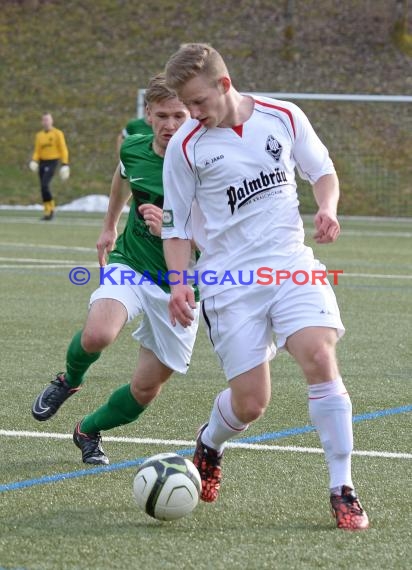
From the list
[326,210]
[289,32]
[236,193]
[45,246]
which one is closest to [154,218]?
[236,193]

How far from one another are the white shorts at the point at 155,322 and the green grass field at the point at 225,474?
1.52 ft

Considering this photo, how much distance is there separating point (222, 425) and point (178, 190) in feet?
3.07

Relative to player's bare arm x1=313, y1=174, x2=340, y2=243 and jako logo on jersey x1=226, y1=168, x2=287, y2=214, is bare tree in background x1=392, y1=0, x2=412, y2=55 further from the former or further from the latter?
jako logo on jersey x1=226, y1=168, x2=287, y2=214

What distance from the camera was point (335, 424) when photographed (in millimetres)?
4367

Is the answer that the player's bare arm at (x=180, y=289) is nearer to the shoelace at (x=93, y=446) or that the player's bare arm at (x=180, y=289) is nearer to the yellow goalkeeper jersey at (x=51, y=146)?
the shoelace at (x=93, y=446)

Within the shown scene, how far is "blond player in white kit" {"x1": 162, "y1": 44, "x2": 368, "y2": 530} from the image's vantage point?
14.3 feet

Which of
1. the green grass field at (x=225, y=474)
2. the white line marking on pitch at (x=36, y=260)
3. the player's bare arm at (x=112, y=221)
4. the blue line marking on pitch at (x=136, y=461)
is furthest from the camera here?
the white line marking on pitch at (x=36, y=260)

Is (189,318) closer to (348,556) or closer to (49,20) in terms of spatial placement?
(348,556)

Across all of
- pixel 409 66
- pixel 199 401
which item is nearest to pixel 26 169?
pixel 409 66

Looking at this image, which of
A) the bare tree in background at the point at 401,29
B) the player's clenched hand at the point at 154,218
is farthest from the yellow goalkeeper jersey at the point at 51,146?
the player's clenched hand at the point at 154,218

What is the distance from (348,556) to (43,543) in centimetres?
101

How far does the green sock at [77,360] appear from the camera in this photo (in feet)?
17.9

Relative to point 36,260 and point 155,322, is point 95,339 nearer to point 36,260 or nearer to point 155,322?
point 155,322

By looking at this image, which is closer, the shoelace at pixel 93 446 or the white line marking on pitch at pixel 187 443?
the shoelace at pixel 93 446
